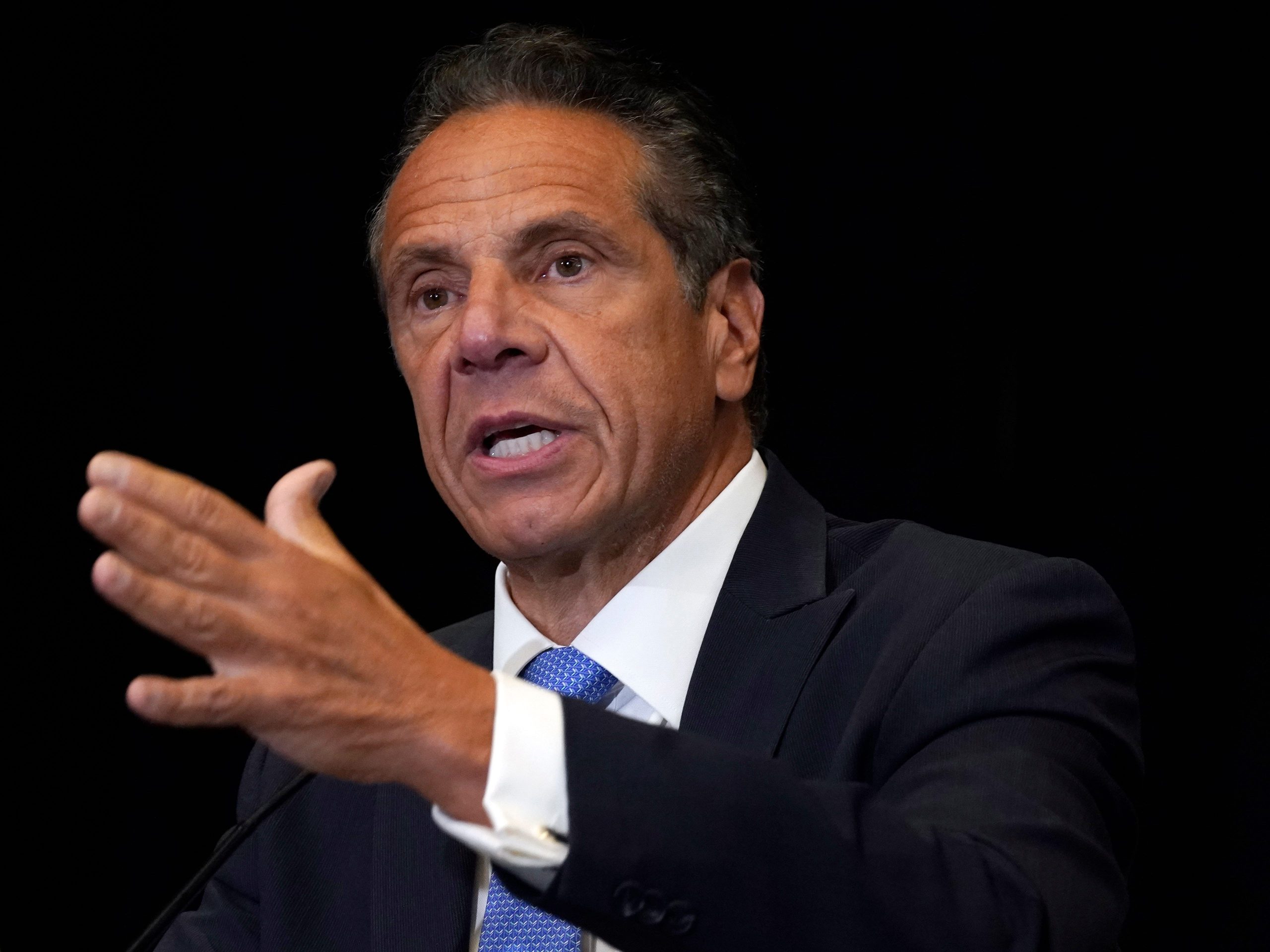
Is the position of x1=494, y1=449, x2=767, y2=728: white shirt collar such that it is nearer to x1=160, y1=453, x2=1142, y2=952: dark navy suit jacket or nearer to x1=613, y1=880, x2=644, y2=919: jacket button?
x1=160, y1=453, x2=1142, y2=952: dark navy suit jacket

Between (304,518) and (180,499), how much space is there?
152 millimetres

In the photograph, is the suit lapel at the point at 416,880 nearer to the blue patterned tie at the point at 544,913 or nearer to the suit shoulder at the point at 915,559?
the blue patterned tie at the point at 544,913

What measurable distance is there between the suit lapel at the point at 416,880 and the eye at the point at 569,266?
0.66m

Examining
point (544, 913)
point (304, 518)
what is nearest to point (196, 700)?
point (304, 518)

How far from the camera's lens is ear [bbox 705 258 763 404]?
6.52 ft

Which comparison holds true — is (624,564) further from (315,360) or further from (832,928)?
(315,360)

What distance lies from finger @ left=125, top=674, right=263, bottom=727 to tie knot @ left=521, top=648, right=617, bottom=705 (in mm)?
777

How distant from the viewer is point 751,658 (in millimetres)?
1615

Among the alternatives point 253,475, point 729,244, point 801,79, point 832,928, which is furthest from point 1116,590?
point 253,475

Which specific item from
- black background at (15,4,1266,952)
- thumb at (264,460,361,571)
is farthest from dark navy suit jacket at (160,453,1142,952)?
black background at (15,4,1266,952)

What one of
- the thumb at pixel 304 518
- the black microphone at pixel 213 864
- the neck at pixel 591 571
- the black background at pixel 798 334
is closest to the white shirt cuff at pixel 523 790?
the thumb at pixel 304 518

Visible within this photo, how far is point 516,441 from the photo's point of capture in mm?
1797

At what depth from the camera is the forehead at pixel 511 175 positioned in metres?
1.83

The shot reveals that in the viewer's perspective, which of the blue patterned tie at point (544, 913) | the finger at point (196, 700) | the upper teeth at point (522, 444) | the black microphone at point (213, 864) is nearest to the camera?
the finger at point (196, 700)
